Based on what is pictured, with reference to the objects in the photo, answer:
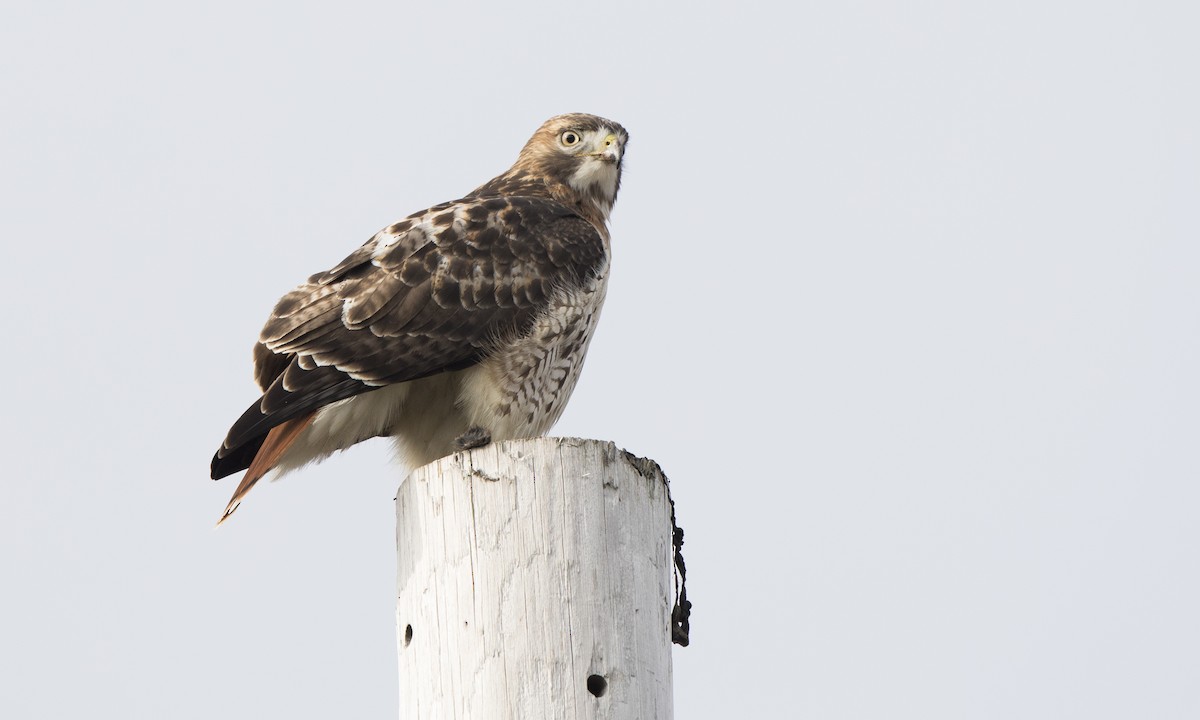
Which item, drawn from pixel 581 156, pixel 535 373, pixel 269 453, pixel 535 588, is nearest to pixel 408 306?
pixel 535 373

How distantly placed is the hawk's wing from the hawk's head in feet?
2.97

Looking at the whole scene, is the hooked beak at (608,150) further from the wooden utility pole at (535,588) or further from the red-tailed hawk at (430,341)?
the wooden utility pole at (535,588)

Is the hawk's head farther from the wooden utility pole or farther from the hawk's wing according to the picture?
the wooden utility pole

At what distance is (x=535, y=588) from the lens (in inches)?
135

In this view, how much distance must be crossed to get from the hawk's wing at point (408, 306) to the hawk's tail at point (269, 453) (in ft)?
0.19

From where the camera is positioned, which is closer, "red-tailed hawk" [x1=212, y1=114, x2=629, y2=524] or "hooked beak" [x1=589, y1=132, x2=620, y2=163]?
"red-tailed hawk" [x1=212, y1=114, x2=629, y2=524]

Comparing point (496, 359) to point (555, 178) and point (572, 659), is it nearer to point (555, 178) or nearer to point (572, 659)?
point (555, 178)

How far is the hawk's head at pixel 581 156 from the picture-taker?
6.85 m

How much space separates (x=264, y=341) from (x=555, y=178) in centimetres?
203

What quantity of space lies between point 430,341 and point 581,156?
1.95 metres

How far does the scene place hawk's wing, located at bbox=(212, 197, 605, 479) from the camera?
5.06 meters

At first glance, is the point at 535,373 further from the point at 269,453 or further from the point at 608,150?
the point at 608,150

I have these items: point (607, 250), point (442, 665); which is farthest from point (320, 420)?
point (442, 665)

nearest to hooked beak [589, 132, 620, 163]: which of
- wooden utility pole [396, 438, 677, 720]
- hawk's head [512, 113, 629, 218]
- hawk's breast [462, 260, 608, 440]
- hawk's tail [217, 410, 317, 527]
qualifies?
hawk's head [512, 113, 629, 218]
